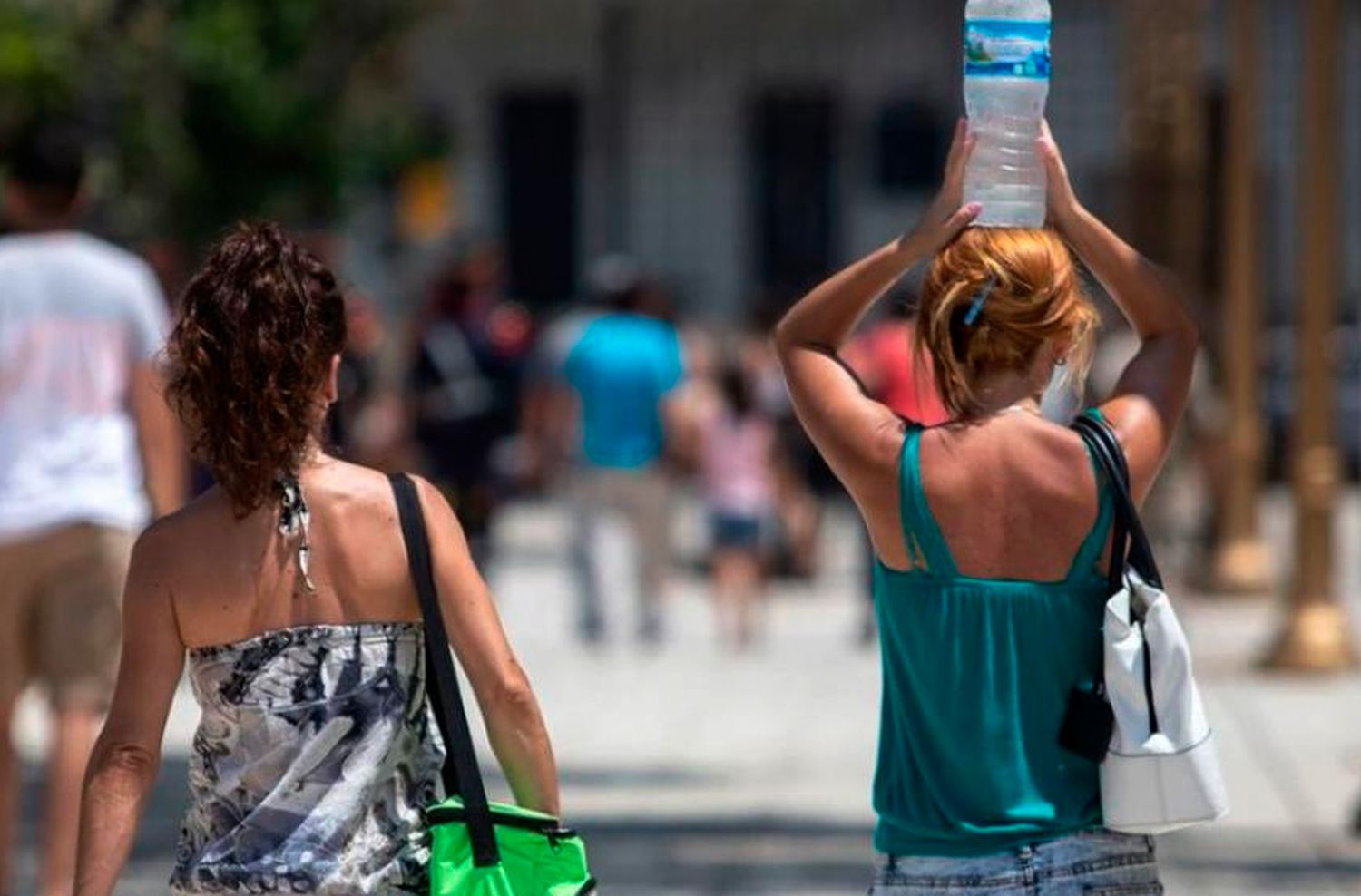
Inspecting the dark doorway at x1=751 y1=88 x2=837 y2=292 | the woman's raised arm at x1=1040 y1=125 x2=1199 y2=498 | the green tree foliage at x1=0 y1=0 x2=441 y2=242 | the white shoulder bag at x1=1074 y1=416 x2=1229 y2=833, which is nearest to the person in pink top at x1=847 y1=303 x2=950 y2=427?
the green tree foliage at x1=0 y1=0 x2=441 y2=242

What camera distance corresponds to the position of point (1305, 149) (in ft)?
50.5

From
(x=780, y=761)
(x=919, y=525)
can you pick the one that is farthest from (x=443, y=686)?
(x=780, y=761)

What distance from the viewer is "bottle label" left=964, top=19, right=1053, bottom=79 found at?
471 centimetres

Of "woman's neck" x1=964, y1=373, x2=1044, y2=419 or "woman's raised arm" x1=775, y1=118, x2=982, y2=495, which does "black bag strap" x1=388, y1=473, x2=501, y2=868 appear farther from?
"woman's neck" x1=964, y1=373, x2=1044, y2=419

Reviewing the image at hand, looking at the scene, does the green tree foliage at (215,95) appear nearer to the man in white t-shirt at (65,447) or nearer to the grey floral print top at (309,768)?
the man in white t-shirt at (65,447)

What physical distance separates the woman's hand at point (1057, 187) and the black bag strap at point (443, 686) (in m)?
1.02

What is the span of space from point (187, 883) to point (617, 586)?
37.4ft

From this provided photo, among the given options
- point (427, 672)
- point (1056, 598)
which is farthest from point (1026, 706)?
point (427, 672)

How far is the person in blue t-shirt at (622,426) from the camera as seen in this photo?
15328 mm

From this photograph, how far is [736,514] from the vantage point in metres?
16.7

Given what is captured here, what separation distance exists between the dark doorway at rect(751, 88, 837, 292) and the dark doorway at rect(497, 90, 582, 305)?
1.96 metres

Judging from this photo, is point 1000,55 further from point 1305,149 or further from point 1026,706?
point 1305,149

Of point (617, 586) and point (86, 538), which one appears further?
point (617, 586)

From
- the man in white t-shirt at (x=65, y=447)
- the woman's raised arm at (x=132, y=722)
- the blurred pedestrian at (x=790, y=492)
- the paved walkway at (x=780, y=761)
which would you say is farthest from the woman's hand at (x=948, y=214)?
the blurred pedestrian at (x=790, y=492)
